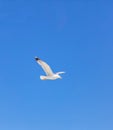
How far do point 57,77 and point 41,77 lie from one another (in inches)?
87.8

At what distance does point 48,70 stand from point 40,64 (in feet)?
6.08

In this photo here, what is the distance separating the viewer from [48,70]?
217ft

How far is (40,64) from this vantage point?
6450 centimetres

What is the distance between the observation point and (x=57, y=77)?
2648 inches

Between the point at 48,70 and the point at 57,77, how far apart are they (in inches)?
60.9

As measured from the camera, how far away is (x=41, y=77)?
6556 cm

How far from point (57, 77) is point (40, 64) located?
11.1 feet

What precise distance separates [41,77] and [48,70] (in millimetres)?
1056
